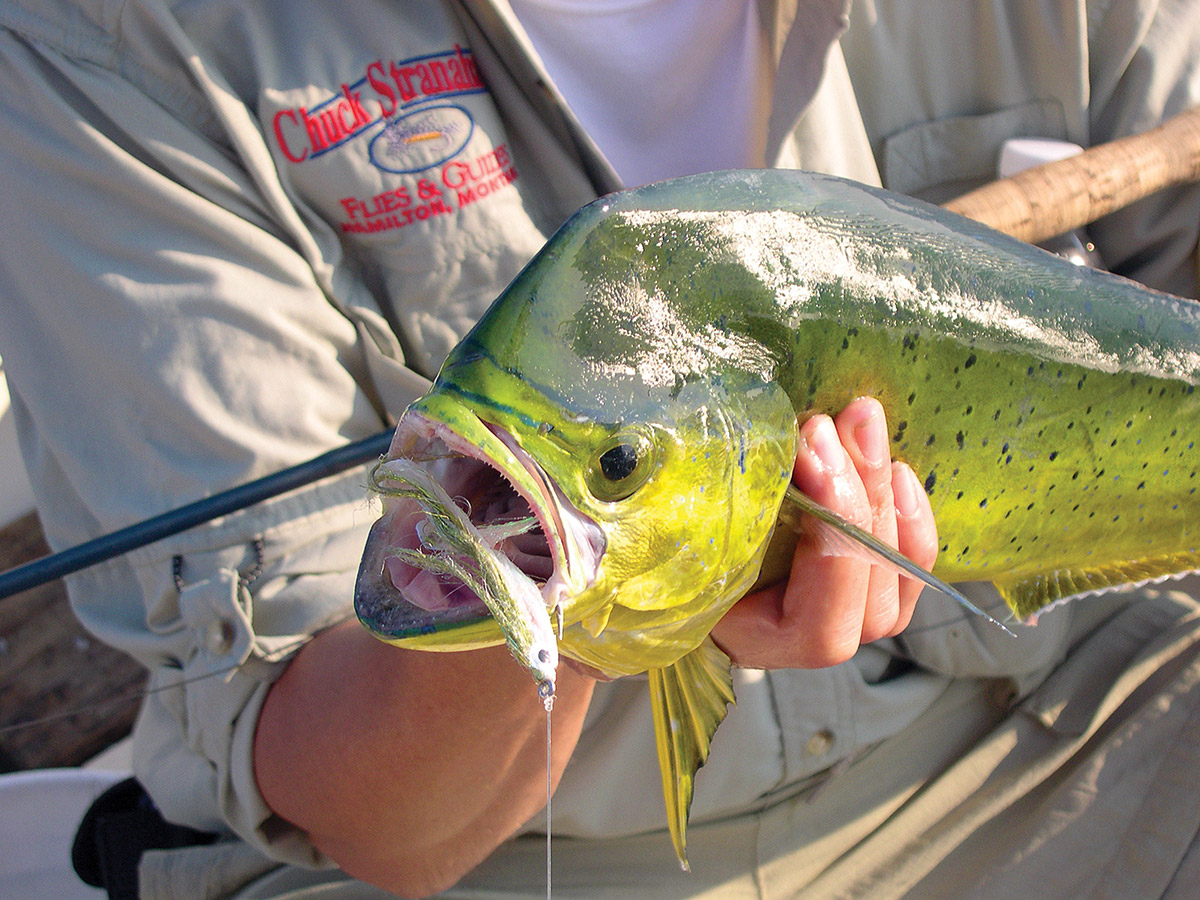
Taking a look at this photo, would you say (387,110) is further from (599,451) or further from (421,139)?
(599,451)

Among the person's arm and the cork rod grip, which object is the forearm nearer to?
the person's arm

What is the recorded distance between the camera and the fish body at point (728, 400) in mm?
942

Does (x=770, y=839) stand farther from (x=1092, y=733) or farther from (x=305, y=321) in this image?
(x=305, y=321)

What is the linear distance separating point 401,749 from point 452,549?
84cm

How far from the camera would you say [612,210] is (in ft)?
3.38

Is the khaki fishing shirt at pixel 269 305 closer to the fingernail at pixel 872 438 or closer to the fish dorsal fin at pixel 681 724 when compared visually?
the fish dorsal fin at pixel 681 724

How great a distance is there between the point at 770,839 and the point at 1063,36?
195 centimetres

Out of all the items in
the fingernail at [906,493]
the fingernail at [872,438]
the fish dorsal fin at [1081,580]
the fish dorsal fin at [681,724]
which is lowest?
the fish dorsal fin at [1081,580]

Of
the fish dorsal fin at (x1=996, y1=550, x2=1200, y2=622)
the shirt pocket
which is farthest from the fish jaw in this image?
the shirt pocket

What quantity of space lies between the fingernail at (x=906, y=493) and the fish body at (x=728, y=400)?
0.11 feet

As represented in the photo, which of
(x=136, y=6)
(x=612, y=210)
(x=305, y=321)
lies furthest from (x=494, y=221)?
(x=612, y=210)

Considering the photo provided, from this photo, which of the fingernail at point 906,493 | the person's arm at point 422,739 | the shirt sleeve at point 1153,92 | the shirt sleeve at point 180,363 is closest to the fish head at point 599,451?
the fingernail at point 906,493

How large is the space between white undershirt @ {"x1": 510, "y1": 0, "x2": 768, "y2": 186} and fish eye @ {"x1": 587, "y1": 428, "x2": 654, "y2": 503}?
3.97 ft

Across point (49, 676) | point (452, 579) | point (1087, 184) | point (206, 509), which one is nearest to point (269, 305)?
point (206, 509)
